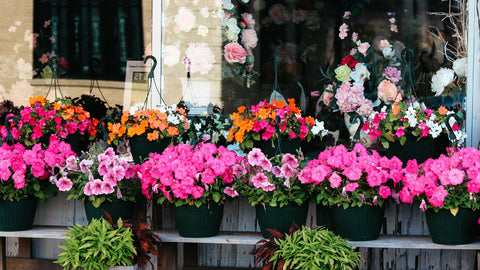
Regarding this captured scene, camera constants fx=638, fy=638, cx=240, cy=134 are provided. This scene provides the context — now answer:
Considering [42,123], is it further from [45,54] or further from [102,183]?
[45,54]

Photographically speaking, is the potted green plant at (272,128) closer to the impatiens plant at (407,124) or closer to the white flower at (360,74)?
the impatiens plant at (407,124)

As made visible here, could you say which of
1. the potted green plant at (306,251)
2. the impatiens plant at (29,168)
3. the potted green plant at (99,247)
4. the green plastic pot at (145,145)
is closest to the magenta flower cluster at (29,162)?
the impatiens plant at (29,168)

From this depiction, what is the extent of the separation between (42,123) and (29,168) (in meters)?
0.36

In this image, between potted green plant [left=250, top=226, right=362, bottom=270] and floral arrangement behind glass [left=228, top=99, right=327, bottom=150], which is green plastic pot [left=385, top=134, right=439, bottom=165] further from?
potted green plant [left=250, top=226, right=362, bottom=270]

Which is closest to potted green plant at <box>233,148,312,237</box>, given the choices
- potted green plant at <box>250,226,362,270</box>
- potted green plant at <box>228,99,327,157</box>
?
potted green plant at <box>250,226,362,270</box>

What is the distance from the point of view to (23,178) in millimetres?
3119

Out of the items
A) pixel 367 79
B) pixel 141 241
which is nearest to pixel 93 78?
pixel 141 241

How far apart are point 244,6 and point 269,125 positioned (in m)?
1.34

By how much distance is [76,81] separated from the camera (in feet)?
14.3

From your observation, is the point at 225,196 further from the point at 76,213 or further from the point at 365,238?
the point at 76,213

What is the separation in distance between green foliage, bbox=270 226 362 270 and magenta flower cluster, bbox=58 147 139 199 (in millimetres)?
823

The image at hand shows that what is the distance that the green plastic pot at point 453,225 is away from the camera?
2861 millimetres

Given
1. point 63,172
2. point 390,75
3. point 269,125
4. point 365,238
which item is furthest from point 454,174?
point 63,172

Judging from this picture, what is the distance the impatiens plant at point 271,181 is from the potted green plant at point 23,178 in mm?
903
